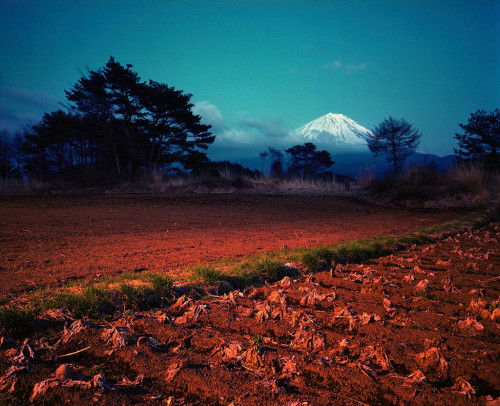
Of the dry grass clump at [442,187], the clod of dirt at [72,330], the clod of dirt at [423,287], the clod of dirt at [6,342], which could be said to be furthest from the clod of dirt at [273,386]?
the dry grass clump at [442,187]

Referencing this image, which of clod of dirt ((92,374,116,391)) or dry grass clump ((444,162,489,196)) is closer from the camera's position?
clod of dirt ((92,374,116,391))

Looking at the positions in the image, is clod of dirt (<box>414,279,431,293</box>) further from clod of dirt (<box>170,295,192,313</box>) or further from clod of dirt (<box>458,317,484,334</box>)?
clod of dirt (<box>170,295,192,313</box>)

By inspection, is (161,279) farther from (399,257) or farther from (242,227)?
(242,227)

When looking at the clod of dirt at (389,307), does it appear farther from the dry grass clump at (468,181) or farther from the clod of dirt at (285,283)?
the dry grass clump at (468,181)

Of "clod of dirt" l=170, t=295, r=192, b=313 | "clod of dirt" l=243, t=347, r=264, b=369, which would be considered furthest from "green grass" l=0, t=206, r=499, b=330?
"clod of dirt" l=243, t=347, r=264, b=369

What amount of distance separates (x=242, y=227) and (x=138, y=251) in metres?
4.84

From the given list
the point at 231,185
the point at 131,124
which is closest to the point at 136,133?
the point at 131,124

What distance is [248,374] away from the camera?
2.30 metres

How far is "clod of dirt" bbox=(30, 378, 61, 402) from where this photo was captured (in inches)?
79.0

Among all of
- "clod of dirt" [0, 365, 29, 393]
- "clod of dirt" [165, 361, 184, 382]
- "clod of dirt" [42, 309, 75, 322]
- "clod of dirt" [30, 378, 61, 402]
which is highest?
"clod of dirt" [42, 309, 75, 322]

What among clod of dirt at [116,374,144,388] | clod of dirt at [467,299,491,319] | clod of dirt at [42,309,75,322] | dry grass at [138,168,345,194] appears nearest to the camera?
clod of dirt at [116,374,144,388]

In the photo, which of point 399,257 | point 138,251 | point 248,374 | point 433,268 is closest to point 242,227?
point 138,251

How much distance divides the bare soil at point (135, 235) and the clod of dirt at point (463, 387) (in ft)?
12.9

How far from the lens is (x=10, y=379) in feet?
6.91
